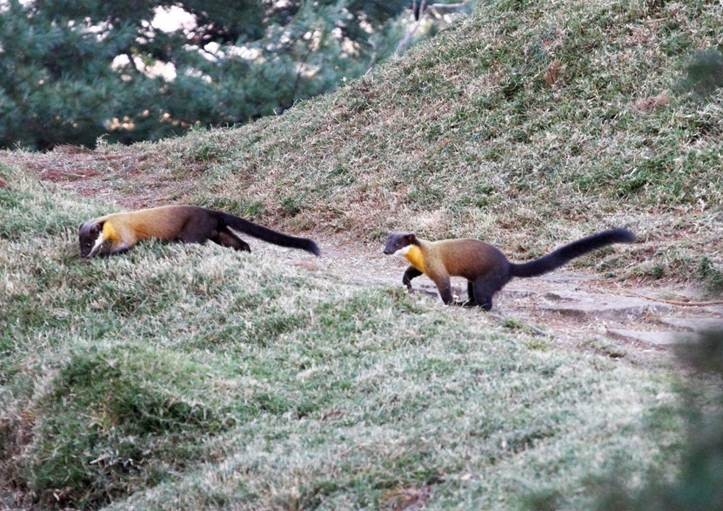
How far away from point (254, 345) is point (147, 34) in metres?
11.3

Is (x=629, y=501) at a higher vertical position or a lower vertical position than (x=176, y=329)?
higher

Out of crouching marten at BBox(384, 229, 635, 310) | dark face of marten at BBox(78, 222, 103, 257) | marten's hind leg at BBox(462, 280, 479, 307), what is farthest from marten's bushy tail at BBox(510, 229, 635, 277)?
dark face of marten at BBox(78, 222, 103, 257)

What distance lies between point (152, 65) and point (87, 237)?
9.38 meters

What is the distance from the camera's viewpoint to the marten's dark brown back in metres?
7.02

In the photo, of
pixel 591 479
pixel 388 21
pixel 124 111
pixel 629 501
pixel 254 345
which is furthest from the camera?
pixel 388 21

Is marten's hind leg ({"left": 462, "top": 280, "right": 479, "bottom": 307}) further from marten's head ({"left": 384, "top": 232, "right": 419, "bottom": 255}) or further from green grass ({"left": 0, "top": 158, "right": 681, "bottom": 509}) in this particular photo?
marten's head ({"left": 384, "top": 232, "right": 419, "bottom": 255})

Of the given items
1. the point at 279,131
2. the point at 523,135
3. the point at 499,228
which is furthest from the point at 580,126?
the point at 279,131

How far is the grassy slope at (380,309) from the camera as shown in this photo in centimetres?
466

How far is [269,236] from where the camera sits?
8.08 m

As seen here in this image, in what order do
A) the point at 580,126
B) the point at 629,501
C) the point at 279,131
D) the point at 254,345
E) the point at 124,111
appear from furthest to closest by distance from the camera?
the point at 124,111
the point at 279,131
the point at 580,126
the point at 254,345
the point at 629,501

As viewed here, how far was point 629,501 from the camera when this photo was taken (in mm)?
1917

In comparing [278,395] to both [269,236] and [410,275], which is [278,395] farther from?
[269,236]

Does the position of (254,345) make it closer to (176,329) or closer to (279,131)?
(176,329)

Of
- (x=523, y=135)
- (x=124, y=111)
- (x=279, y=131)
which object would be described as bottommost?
(x=124, y=111)
